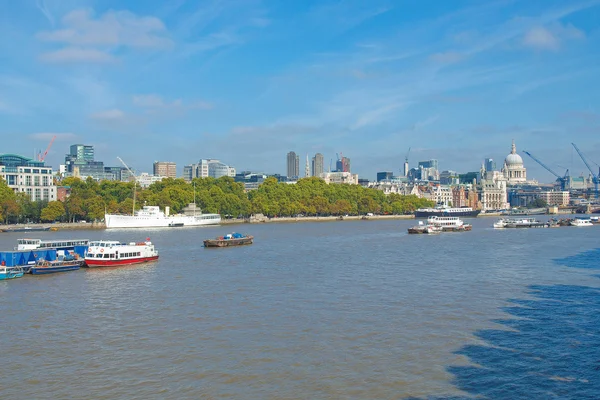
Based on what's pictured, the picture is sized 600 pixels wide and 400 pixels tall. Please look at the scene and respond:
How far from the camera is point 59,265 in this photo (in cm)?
3731

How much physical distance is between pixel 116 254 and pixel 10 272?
7.24 m

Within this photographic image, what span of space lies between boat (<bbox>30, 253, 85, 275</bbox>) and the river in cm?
102

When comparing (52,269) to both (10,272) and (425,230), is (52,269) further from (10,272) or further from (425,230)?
(425,230)

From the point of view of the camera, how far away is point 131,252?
136 feet

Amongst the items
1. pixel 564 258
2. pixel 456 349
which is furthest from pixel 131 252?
pixel 564 258

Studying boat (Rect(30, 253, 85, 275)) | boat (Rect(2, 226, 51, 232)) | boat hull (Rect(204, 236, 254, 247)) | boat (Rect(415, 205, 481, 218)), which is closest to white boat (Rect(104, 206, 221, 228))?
boat (Rect(2, 226, 51, 232))

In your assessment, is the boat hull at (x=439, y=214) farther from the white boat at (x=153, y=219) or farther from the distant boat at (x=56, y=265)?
the distant boat at (x=56, y=265)

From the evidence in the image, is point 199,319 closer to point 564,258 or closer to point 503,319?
point 503,319

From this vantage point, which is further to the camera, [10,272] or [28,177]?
[28,177]

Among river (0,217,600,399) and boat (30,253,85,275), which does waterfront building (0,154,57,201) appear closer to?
boat (30,253,85,275)

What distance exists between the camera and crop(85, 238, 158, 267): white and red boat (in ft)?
129

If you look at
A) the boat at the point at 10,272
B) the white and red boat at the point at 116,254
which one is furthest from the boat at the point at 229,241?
the boat at the point at 10,272

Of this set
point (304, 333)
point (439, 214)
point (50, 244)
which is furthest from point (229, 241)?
point (439, 214)

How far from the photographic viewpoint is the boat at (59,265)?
3616 cm
